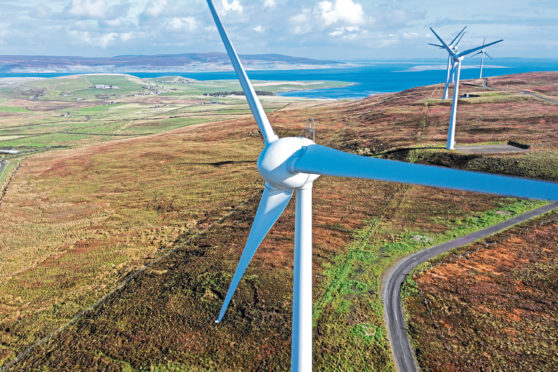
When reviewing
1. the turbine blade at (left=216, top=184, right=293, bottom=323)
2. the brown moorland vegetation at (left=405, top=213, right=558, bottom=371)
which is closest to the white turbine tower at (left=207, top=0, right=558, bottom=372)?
the turbine blade at (left=216, top=184, right=293, bottom=323)

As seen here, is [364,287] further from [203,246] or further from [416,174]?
[416,174]

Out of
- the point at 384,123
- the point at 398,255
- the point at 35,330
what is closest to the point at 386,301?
the point at 398,255

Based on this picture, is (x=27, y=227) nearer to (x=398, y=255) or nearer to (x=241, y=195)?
(x=241, y=195)

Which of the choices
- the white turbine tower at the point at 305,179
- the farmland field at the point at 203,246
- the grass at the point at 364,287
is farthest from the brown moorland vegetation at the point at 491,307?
the white turbine tower at the point at 305,179

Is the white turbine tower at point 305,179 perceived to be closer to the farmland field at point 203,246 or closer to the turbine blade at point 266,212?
the turbine blade at point 266,212

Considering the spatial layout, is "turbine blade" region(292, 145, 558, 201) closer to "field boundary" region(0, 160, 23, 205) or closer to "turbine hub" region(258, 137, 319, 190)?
"turbine hub" region(258, 137, 319, 190)
